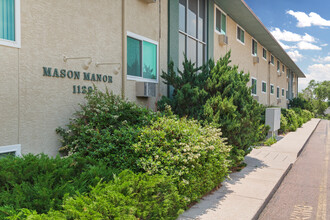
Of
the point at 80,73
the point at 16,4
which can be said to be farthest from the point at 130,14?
the point at 16,4

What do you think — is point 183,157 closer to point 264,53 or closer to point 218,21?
point 218,21

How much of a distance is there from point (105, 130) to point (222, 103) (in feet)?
10.2

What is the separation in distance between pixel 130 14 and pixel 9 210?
634 cm

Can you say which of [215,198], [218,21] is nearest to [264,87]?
[218,21]

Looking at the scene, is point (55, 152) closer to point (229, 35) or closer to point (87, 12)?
point (87, 12)

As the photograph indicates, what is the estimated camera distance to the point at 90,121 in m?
6.20

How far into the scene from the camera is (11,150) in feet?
16.9

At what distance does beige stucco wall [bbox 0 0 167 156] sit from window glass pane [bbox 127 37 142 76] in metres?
0.49

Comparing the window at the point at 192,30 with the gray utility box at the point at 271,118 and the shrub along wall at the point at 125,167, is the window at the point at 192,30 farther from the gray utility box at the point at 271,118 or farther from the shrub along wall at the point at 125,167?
the shrub along wall at the point at 125,167

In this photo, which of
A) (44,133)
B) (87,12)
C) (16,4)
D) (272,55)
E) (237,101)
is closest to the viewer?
(16,4)

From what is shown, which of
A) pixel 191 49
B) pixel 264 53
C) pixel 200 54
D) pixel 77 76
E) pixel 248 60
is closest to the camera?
pixel 77 76

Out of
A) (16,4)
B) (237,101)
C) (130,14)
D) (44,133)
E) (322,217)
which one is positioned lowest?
(322,217)

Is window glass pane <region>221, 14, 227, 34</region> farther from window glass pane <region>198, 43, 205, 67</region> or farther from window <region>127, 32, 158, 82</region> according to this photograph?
window <region>127, 32, 158, 82</region>

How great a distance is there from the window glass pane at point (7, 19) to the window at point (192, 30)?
6472 mm
